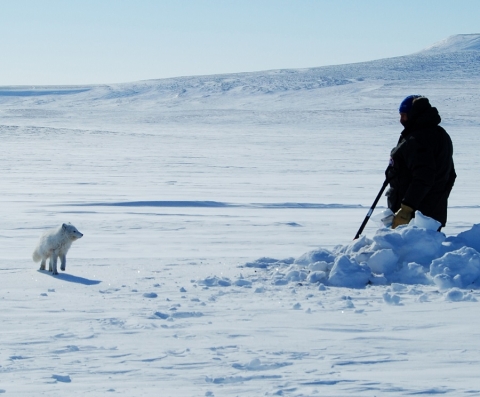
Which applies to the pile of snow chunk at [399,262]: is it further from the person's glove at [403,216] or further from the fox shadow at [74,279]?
the fox shadow at [74,279]

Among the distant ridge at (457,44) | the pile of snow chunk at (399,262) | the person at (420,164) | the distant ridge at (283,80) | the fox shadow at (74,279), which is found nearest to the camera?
the pile of snow chunk at (399,262)

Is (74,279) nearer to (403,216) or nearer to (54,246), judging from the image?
(54,246)

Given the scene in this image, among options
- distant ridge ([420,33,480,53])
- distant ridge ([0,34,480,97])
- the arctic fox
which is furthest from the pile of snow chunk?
distant ridge ([420,33,480,53])

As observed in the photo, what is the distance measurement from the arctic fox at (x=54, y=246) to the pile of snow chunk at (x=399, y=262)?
69.5 inches

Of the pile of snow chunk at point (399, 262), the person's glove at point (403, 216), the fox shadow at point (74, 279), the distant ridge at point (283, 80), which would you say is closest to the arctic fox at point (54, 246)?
the fox shadow at point (74, 279)

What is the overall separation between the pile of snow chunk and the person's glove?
91 mm

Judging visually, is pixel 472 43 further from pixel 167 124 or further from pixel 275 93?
pixel 167 124

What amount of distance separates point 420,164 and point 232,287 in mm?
1570

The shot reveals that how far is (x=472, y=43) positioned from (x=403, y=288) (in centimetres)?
7010

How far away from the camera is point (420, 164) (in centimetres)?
503

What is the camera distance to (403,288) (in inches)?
187

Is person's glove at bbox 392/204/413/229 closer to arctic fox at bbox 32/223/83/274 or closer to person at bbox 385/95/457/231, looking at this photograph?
person at bbox 385/95/457/231

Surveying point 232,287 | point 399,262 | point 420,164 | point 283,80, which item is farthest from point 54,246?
point 283,80

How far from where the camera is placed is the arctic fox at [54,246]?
5.79 meters
